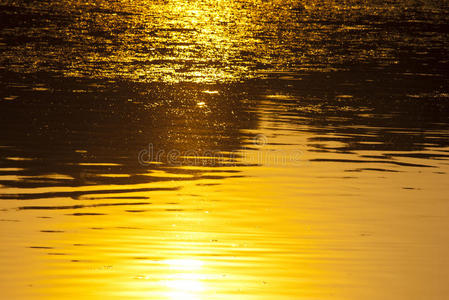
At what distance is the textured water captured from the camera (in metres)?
8.44

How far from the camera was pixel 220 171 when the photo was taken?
42.2 ft

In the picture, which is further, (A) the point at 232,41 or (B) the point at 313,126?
(A) the point at 232,41

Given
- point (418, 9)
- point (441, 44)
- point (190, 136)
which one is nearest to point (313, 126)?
point (190, 136)

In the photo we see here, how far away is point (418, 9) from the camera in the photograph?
1941 inches

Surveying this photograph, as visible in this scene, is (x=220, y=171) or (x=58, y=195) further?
(x=220, y=171)

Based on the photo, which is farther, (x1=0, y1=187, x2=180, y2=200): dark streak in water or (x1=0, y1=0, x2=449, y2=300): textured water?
(x1=0, y1=187, x2=180, y2=200): dark streak in water

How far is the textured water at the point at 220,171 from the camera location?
332 inches

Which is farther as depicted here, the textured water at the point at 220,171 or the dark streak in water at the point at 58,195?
the dark streak in water at the point at 58,195

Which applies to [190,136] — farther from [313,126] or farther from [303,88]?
[303,88]

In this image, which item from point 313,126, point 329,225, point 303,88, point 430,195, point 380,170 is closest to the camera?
point 329,225

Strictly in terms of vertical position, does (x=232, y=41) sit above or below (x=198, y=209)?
above

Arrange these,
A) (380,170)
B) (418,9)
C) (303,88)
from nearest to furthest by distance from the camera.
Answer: (380,170) → (303,88) → (418,9)

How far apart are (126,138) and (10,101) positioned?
13.5 ft

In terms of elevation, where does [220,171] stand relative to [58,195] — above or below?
above
